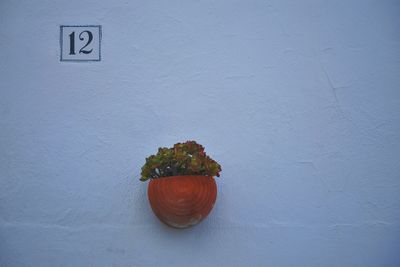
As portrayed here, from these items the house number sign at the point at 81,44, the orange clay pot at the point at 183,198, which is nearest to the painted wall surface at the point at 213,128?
the house number sign at the point at 81,44

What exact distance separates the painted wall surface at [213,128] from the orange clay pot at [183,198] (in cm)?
22

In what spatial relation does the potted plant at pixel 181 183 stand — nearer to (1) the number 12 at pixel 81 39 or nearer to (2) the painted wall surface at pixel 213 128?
(2) the painted wall surface at pixel 213 128

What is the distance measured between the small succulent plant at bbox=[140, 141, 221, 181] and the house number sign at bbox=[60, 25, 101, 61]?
766mm

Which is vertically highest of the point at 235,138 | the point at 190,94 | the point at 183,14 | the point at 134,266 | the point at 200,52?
the point at 183,14

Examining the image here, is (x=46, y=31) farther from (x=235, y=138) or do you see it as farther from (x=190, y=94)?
(x=235, y=138)

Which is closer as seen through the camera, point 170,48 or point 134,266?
point 134,266

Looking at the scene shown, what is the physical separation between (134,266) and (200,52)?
1.30 m

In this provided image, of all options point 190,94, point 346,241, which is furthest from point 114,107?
point 346,241

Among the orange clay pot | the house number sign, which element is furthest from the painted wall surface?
Result: the orange clay pot

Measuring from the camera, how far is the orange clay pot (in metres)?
2.74

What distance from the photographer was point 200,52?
3.18 m

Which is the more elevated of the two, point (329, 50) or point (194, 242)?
point (329, 50)

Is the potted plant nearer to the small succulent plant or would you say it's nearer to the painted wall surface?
the small succulent plant

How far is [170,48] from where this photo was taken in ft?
10.4
